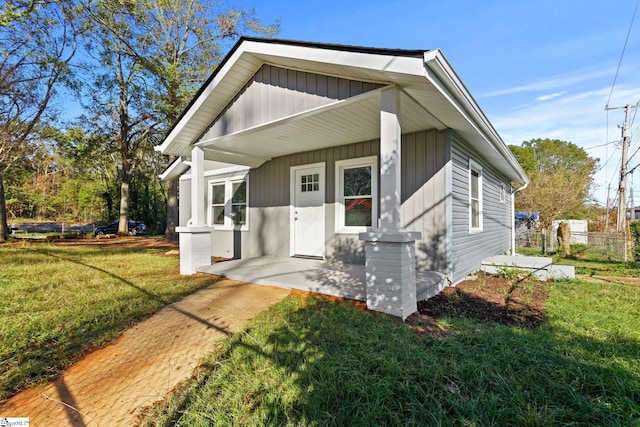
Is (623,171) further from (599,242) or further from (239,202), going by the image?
(239,202)

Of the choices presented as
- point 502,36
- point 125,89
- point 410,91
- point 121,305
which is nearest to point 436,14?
point 502,36

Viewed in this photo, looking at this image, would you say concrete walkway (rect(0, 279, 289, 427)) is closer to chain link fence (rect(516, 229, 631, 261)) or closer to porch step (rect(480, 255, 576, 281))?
porch step (rect(480, 255, 576, 281))

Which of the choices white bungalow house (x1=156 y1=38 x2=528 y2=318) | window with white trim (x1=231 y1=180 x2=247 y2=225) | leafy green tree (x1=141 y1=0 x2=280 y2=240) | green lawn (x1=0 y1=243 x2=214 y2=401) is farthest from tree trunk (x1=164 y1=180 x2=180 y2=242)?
green lawn (x1=0 y1=243 x2=214 y2=401)

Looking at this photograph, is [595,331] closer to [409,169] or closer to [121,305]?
[409,169]

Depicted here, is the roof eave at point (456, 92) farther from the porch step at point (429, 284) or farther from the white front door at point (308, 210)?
the white front door at point (308, 210)

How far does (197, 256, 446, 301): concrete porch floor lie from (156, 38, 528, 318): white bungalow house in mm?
117

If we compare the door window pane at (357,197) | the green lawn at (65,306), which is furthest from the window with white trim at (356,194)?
the green lawn at (65,306)

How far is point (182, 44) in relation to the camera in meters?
14.7

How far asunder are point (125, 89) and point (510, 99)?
19.8 metres

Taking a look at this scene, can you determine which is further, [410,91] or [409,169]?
[409,169]

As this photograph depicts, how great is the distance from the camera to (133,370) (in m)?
2.39

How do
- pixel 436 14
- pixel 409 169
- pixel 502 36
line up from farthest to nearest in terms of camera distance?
1. pixel 502 36
2. pixel 436 14
3. pixel 409 169

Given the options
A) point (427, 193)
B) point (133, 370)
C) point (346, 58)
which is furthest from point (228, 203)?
point (133, 370)

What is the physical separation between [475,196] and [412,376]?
563 cm
